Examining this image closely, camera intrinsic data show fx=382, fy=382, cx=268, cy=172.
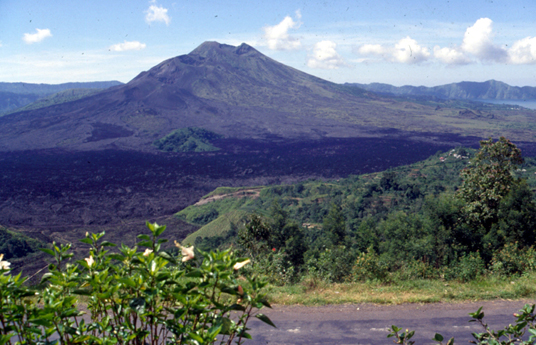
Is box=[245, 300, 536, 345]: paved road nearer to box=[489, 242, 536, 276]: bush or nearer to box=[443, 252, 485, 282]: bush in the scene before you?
box=[443, 252, 485, 282]: bush

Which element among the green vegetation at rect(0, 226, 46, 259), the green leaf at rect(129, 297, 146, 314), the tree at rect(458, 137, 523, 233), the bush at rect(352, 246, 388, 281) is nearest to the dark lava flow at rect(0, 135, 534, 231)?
the green vegetation at rect(0, 226, 46, 259)

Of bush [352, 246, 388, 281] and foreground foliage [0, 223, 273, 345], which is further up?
foreground foliage [0, 223, 273, 345]

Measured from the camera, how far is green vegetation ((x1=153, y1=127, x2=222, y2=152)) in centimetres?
6175

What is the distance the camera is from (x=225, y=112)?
8800cm

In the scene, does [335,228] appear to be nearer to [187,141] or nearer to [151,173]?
[151,173]

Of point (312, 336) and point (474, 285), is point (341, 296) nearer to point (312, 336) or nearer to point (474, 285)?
point (312, 336)

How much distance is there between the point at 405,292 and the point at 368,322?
1.10 meters

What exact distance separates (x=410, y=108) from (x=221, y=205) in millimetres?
91022

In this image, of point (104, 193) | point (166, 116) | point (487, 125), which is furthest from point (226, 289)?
point (487, 125)

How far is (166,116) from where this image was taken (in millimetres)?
80438

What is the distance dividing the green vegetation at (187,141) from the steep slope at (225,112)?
2796 mm

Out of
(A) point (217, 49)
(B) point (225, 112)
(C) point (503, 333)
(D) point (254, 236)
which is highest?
(A) point (217, 49)

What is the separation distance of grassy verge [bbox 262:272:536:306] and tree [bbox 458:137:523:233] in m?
4.57

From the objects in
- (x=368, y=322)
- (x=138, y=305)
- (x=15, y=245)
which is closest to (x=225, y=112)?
(x=15, y=245)
